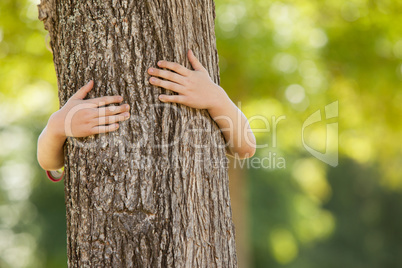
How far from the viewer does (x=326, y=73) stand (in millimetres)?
6707

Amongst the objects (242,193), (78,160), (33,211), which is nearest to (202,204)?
(78,160)

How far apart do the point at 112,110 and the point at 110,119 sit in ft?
0.12

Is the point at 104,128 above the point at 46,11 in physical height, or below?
below

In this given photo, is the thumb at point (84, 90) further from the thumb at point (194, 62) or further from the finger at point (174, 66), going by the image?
the thumb at point (194, 62)

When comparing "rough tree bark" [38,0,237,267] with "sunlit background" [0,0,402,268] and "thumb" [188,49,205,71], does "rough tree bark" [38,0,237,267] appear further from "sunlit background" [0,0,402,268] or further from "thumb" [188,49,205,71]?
"sunlit background" [0,0,402,268]

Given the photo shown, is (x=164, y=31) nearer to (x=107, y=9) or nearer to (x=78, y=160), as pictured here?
(x=107, y=9)

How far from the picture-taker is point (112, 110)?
1727mm

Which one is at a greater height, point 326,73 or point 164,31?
point 326,73

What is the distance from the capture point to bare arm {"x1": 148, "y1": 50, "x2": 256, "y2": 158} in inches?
69.7

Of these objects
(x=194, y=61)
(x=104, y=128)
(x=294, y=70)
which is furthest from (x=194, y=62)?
(x=294, y=70)

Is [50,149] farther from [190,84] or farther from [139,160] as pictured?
[190,84]

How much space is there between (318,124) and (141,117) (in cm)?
558

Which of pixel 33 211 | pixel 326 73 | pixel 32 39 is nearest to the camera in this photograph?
Answer: pixel 32 39

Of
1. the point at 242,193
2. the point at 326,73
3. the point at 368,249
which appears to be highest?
the point at 326,73
